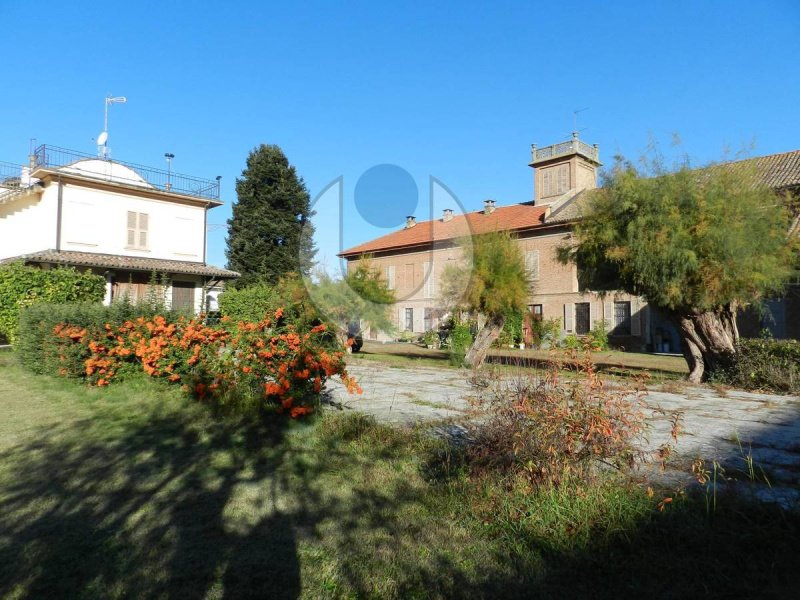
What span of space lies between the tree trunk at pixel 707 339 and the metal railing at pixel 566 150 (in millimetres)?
22923

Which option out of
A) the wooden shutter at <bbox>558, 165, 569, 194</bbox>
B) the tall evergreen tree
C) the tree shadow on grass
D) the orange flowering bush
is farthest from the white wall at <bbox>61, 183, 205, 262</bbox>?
the wooden shutter at <bbox>558, 165, 569, 194</bbox>

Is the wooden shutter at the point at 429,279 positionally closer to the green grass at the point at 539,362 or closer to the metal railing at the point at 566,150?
the green grass at the point at 539,362

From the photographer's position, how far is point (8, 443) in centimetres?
470

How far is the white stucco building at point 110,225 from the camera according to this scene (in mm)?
21016

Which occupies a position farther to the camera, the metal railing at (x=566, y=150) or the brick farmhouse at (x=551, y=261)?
the metal railing at (x=566, y=150)

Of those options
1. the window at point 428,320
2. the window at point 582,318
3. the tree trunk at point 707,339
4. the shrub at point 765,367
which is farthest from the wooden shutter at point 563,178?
the shrub at point 765,367

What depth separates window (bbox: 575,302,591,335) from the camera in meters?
28.0

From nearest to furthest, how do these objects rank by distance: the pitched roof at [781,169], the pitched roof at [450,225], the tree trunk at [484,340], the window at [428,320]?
the tree trunk at [484,340]
the pitched roof at [781,169]
the pitched roof at [450,225]
the window at [428,320]

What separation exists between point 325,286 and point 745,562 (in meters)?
15.1

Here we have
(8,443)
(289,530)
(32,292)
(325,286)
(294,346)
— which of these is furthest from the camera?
(325,286)

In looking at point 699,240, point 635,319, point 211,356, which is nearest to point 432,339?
point 635,319

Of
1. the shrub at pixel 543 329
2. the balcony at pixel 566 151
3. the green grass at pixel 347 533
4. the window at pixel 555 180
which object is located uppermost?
the balcony at pixel 566 151

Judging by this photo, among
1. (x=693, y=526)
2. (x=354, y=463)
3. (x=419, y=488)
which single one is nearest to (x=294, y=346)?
(x=354, y=463)

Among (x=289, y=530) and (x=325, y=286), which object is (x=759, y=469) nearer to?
(x=289, y=530)
